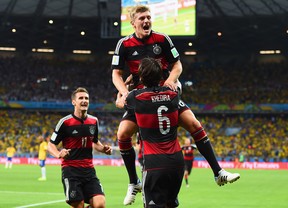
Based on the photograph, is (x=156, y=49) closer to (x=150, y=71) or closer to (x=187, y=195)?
(x=150, y=71)

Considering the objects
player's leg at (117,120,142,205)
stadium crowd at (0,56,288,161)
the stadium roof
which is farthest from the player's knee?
stadium crowd at (0,56,288,161)

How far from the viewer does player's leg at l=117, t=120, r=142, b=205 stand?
7.68m

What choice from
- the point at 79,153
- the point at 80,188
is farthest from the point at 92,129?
the point at 80,188

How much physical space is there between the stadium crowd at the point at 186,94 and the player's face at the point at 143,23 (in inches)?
1622

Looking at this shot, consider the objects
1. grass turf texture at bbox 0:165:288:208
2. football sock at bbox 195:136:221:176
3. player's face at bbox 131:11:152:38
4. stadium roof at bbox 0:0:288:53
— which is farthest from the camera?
stadium roof at bbox 0:0:288:53

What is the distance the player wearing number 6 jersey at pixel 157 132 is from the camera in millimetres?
6809

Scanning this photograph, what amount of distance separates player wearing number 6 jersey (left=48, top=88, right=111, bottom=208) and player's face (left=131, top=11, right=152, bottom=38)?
334 cm

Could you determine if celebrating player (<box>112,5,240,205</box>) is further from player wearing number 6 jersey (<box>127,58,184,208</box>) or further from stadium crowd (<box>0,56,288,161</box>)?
stadium crowd (<box>0,56,288,161</box>)

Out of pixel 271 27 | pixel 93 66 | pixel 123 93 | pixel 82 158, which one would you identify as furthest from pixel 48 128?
pixel 123 93

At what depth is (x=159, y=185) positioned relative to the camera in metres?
6.92

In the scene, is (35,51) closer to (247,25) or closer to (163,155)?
(247,25)

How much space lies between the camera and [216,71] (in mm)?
61594

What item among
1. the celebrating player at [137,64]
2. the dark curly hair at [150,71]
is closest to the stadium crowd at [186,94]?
the celebrating player at [137,64]

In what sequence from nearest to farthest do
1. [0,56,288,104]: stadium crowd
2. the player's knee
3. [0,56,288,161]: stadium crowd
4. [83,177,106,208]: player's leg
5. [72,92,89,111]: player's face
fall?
the player's knee
[83,177,106,208]: player's leg
[72,92,89,111]: player's face
[0,56,288,161]: stadium crowd
[0,56,288,104]: stadium crowd
